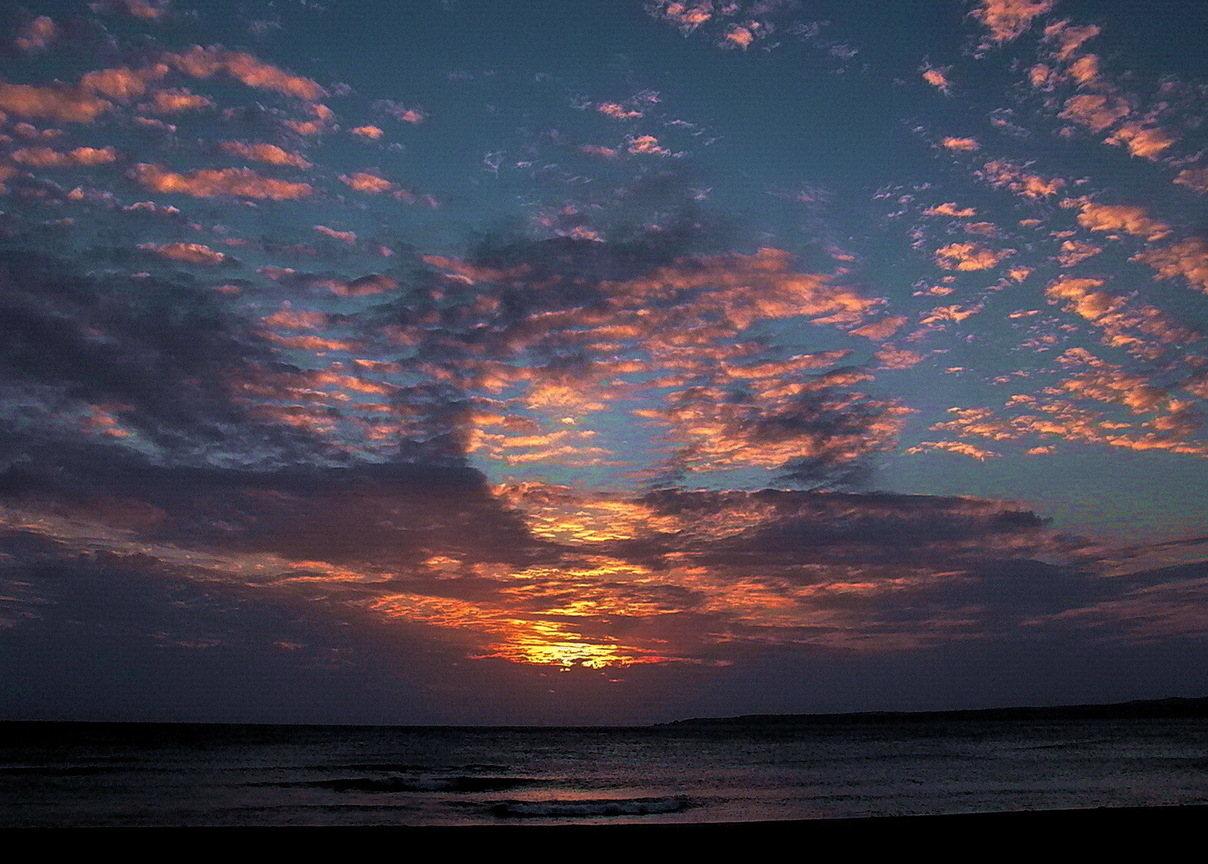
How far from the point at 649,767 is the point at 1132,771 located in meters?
25.2

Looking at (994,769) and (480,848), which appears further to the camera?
(994,769)

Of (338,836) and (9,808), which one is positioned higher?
(338,836)

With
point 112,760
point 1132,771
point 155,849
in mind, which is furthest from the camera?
point 112,760

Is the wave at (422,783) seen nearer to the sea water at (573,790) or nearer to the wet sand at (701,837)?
the sea water at (573,790)

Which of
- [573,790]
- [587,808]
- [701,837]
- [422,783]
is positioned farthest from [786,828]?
[422,783]

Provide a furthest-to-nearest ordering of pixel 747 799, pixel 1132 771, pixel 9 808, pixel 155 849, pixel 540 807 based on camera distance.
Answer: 1. pixel 1132 771
2. pixel 747 799
3. pixel 540 807
4. pixel 9 808
5. pixel 155 849

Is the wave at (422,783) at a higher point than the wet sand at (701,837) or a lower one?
lower

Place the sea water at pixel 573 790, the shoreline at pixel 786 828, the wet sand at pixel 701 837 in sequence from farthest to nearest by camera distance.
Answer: the sea water at pixel 573 790
the shoreline at pixel 786 828
the wet sand at pixel 701 837

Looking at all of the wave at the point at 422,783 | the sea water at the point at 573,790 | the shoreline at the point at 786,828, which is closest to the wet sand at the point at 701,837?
the shoreline at the point at 786,828

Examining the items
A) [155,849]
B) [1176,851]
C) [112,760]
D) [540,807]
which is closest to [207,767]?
[112,760]

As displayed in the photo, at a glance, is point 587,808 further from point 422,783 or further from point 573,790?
point 422,783

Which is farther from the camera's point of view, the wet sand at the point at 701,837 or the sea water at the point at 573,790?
the sea water at the point at 573,790

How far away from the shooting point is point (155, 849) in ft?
34.6

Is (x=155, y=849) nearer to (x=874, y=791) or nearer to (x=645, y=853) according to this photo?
(x=645, y=853)
